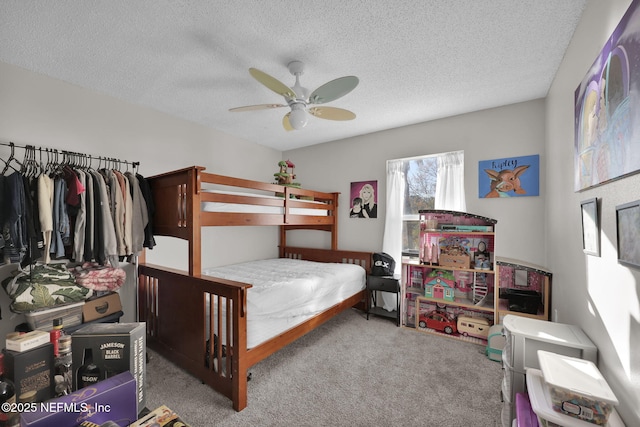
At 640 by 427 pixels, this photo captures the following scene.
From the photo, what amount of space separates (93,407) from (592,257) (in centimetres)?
225

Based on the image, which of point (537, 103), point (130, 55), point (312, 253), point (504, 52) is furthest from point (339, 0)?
point (312, 253)

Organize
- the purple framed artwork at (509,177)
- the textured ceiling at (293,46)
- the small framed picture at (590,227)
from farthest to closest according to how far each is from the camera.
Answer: the purple framed artwork at (509,177) → the textured ceiling at (293,46) → the small framed picture at (590,227)

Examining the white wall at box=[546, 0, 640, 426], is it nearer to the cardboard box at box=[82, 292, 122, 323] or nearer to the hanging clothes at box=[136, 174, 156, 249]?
the hanging clothes at box=[136, 174, 156, 249]

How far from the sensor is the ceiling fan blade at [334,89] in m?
1.76

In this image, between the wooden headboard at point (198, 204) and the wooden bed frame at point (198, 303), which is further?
the wooden headboard at point (198, 204)

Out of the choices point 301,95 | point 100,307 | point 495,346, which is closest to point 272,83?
point 301,95

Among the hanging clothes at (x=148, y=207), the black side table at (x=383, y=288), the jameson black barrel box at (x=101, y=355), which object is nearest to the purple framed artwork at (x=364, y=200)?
the black side table at (x=383, y=288)

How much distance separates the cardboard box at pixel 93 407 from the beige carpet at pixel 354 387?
117 centimetres

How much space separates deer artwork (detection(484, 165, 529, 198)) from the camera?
9.53ft

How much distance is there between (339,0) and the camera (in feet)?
5.11

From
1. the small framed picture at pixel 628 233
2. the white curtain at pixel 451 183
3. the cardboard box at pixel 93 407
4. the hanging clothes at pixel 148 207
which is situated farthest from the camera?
the white curtain at pixel 451 183

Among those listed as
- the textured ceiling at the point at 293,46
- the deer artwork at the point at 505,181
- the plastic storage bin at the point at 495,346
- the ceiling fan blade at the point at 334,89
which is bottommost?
the plastic storage bin at the point at 495,346

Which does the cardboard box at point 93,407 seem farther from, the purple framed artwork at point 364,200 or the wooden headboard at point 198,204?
the purple framed artwork at point 364,200

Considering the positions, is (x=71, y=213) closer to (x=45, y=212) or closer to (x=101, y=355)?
(x=45, y=212)
